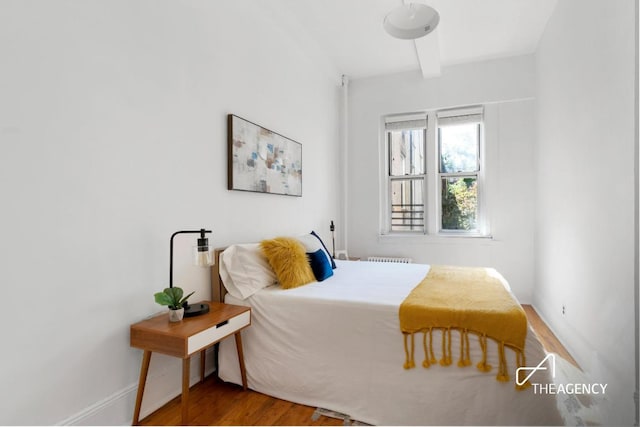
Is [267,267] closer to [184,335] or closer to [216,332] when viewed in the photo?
[216,332]

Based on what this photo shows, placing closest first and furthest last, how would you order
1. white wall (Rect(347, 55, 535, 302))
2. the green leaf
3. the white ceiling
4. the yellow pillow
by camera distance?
the green leaf, the yellow pillow, the white ceiling, white wall (Rect(347, 55, 535, 302))

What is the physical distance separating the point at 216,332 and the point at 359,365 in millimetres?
806

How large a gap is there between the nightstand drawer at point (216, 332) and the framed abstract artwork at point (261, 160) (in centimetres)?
→ 99

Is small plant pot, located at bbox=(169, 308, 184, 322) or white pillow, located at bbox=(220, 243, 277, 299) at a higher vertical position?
white pillow, located at bbox=(220, 243, 277, 299)

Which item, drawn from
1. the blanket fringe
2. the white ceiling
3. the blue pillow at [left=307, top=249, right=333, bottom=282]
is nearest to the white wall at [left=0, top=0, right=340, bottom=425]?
the blue pillow at [left=307, top=249, right=333, bottom=282]

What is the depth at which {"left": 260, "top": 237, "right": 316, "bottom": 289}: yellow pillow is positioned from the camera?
2.28 m

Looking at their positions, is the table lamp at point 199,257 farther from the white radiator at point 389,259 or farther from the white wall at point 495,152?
the white wall at point 495,152

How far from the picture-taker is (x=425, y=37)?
11.1ft

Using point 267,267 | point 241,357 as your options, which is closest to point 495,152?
point 267,267

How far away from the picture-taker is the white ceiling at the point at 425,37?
307 cm

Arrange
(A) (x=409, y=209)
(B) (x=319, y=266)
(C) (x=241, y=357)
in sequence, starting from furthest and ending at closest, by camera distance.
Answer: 1. (A) (x=409, y=209)
2. (B) (x=319, y=266)
3. (C) (x=241, y=357)

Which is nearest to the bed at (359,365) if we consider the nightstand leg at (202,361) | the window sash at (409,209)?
the nightstand leg at (202,361)

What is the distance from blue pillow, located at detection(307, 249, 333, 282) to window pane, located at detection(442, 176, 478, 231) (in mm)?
2440

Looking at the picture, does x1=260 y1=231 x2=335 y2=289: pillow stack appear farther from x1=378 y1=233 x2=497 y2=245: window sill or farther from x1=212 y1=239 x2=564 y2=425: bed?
x1=378 y1=233 x2=497 y2=245: window sill
